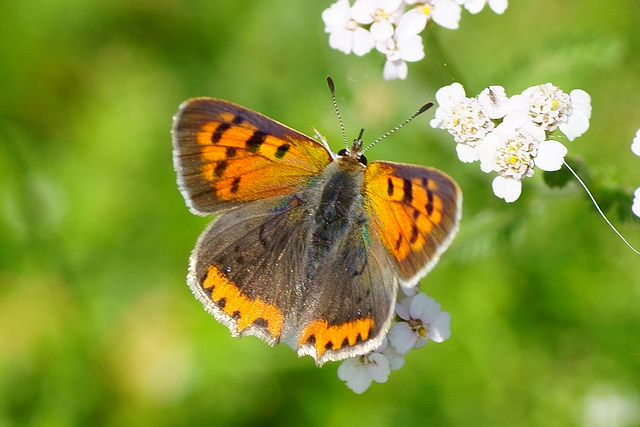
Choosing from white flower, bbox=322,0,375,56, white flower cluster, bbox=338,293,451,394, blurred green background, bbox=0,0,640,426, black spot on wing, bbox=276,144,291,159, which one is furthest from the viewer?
blurred green background, bbox=0,0,640,426

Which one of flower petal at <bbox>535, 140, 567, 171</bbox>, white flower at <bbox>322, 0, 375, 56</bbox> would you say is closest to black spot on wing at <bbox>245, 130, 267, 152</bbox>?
white flower at <bbox>322, 0, 375, 56</bbox>

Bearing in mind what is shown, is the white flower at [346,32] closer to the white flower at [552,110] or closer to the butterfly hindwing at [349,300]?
the white flower at [552,110]

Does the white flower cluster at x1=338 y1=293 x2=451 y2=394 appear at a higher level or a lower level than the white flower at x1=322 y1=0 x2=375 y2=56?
lower

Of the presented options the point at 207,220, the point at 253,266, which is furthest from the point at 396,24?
the point at 207,220

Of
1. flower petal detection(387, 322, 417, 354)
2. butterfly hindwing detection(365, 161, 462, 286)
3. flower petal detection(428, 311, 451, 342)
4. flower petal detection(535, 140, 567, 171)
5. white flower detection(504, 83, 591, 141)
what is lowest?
flower petal detection(387, 322, 417, 354)

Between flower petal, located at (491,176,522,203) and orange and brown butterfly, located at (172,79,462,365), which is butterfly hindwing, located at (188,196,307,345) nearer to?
orange and brown butterfly, located at (172,79,462,365)

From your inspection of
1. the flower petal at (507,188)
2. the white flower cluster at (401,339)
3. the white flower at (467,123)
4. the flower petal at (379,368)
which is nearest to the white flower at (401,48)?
the white flower at (467,123)
